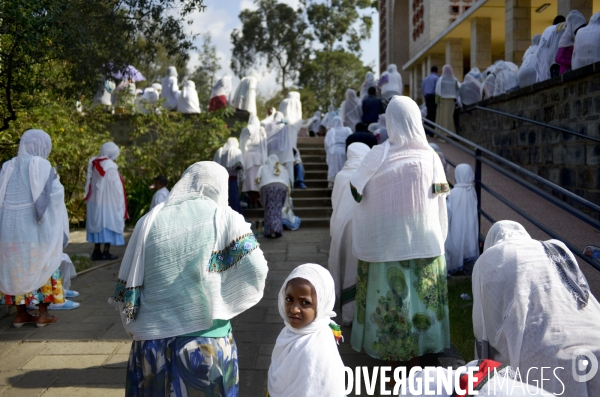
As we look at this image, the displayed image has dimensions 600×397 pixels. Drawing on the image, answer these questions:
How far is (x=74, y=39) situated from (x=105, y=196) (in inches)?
116

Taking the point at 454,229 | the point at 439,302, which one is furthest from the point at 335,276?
the point at 454,229

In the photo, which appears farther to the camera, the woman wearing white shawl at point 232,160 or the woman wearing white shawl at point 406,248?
the woman wearing white shawl at point 232,160

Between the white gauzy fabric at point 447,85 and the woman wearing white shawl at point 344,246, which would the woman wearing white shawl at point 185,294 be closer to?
the woman wearing white shawl at point 344,246

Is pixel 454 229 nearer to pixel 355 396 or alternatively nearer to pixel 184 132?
pixel 355 396

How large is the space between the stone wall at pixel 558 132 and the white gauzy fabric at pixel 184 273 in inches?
199

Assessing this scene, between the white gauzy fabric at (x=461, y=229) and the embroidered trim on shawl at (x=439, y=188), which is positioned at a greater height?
the embroidered trim on shawl at (x=439, y=188)

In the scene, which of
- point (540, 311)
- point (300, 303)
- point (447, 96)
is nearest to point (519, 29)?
point (447, 96)

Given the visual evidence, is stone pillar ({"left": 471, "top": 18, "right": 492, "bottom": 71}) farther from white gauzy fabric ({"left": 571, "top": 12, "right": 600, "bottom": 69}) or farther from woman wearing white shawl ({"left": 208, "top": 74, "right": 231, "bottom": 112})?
white gauzy fabric ({"left": 571, "top": 12, "right": 600, "bottom": 69})

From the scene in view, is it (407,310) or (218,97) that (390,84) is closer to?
(218,97)

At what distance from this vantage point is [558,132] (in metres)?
7.54

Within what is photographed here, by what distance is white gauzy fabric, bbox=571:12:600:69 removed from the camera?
7.13 metres

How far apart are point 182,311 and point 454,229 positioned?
4.28 m

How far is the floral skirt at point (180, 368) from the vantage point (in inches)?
109

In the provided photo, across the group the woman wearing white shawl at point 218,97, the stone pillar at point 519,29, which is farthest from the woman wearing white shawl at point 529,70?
the woman wearing white shawl at point 218,97
